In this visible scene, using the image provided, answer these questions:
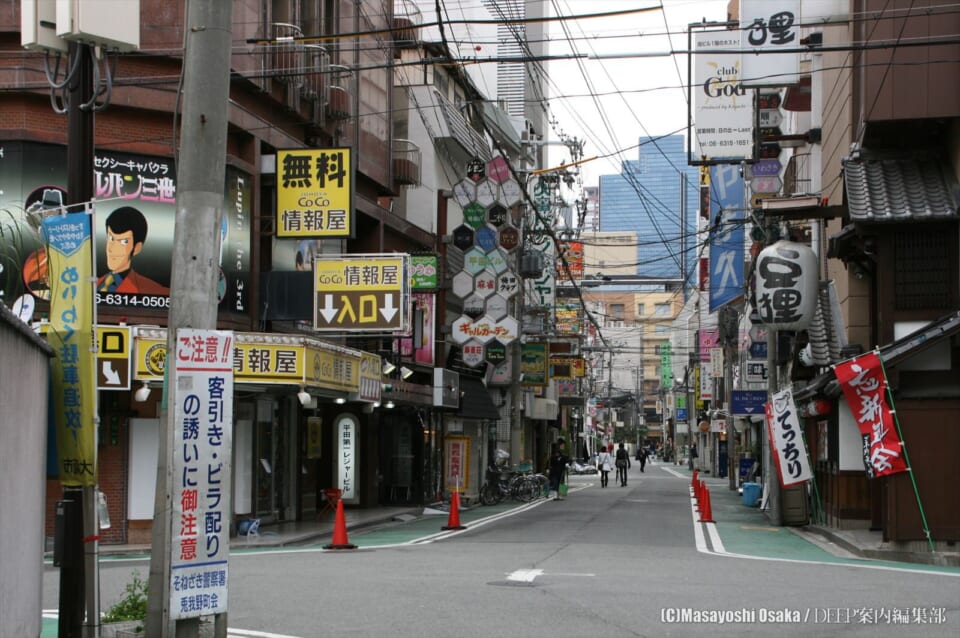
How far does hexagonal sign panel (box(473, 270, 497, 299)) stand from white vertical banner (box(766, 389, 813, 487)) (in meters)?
12.5

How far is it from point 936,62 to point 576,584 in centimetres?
1292

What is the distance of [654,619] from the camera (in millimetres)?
11805

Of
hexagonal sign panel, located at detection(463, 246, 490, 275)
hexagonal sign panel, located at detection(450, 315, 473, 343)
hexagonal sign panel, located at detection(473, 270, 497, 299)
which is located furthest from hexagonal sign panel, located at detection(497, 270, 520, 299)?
hexagonal sign panel, located at detection(450, 315, 473, 343)

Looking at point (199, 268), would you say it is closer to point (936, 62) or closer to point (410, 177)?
point (936, 62)

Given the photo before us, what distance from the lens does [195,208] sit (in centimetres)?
905

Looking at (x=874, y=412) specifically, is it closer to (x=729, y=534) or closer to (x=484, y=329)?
(x=729, y=534)

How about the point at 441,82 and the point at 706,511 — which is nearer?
the point at 706,511

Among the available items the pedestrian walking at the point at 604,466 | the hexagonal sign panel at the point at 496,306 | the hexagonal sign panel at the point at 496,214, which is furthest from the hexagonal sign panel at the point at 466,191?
the pedestrian walking at the point at 604,466

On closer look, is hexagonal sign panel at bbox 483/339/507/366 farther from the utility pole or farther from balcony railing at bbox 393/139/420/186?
the utility pole

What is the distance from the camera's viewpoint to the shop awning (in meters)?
40.8

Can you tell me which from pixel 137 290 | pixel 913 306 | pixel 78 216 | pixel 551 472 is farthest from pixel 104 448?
pixel 551 472

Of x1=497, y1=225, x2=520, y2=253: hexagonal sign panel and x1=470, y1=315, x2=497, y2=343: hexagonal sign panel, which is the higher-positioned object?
x1=497, y1=225, x2=520, y2=253: hexagonal sign panel

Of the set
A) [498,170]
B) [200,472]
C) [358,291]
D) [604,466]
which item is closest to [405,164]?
[498,170]

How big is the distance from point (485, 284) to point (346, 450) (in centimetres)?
739
